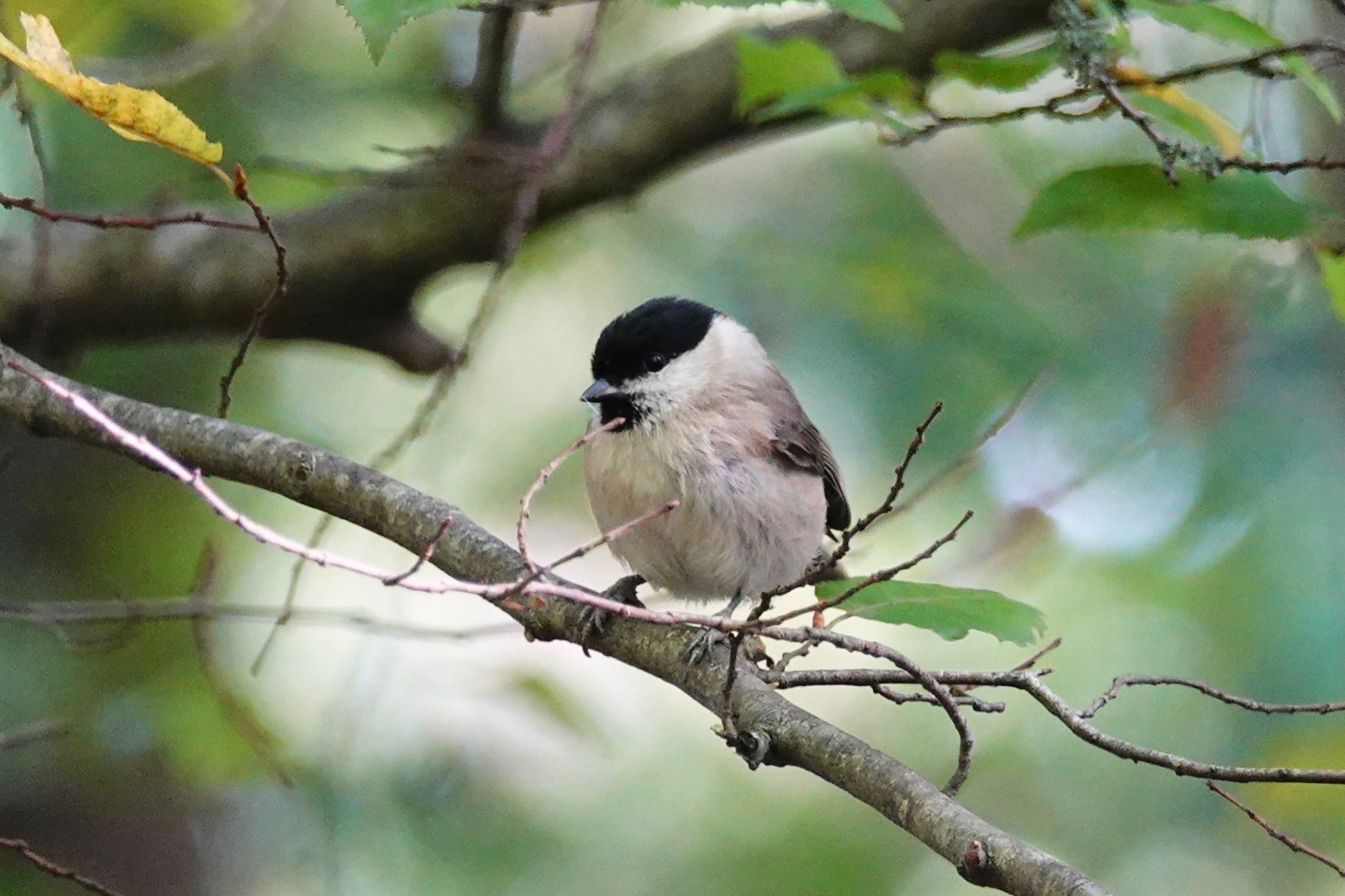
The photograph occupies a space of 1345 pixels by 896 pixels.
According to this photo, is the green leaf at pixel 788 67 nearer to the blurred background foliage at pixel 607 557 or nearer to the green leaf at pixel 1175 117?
the green leaf at pixel 1175 117

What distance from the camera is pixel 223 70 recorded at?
4727 millimetres

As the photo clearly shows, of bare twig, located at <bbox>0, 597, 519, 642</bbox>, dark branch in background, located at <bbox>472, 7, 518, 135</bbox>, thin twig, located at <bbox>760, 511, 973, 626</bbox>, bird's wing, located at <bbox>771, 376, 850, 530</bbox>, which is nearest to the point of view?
thin twig, located at <bbox>760, 511, 973, 626</bbox>

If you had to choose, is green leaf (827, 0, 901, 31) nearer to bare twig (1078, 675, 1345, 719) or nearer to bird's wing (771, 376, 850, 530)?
bare twig (1078, 675, 1345, 719)

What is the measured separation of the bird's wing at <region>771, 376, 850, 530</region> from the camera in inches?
131

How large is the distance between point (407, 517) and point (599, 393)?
906mm

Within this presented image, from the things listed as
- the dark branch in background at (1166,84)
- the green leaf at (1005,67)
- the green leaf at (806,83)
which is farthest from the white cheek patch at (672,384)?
the green leaf at (1005,67)

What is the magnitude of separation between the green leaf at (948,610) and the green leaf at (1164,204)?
2.62 feet

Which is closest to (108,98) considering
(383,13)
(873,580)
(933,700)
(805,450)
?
(383,13)

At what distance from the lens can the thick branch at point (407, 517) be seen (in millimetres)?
2043

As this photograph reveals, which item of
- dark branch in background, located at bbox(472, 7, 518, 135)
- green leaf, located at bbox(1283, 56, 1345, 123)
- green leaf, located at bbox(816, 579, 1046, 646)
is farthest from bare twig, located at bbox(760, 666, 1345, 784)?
dark branch in background, located at bbox(472, 7, 518, 135)

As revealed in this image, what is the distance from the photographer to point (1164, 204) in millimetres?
2471

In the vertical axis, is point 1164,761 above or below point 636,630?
below

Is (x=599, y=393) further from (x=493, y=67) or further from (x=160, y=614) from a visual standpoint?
(x=493, y=67)

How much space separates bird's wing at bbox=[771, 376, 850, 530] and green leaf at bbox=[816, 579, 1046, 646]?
→ 1.14 meters
